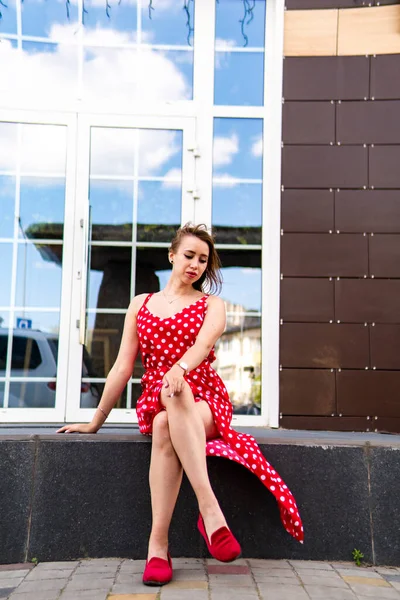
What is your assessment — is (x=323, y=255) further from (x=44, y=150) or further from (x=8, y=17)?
(x=8, y=17)

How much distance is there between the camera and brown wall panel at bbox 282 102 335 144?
4.20m

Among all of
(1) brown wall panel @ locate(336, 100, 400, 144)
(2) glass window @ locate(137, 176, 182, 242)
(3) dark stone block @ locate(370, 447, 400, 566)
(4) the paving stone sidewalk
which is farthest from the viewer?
(2) glass window @ locate(137, 176, 182, 242)

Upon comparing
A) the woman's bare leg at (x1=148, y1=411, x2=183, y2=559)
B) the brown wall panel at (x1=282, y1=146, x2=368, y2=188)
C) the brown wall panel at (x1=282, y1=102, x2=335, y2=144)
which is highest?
the brown wall panel at (x1=282, y1=102, x2=335, y2=144)

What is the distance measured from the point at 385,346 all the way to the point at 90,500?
2.18 metres

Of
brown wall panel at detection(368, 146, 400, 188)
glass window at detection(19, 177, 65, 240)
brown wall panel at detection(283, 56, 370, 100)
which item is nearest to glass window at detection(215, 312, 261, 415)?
brown wall panel at detection(368, 146, 400, 188)

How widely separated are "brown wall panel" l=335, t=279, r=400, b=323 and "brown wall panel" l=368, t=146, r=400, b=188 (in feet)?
2.03

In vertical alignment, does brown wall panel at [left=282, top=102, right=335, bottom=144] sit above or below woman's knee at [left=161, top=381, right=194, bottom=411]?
above

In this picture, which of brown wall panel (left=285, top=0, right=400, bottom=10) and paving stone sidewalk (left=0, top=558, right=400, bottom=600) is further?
brown wall panel (left=285, top=0, right=400, bottom=10)

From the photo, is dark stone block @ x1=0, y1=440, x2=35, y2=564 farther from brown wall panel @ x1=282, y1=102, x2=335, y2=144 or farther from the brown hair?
brown wall panel @ x1=282, y1=102, x2=335, y2=144

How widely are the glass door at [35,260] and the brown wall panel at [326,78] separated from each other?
4.74 ft

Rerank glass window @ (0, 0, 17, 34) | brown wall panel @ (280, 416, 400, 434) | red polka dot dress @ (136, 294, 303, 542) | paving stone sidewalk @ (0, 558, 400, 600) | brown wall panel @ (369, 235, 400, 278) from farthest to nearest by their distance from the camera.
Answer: glass window @ (0, 0, 17, 34) → brown wall panel @ (369, 235, 400, 278) → brown wall panel @ (280, 416, 400, 434) → red polka dot dress @ (136, 294, 303, 542) → paving stone sidewalk @ (0, 558, 400, 600)

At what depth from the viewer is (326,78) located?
4.25 m

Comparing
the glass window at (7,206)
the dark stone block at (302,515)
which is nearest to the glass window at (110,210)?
the glass window at (7,206)

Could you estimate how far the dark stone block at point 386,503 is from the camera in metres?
2.57
